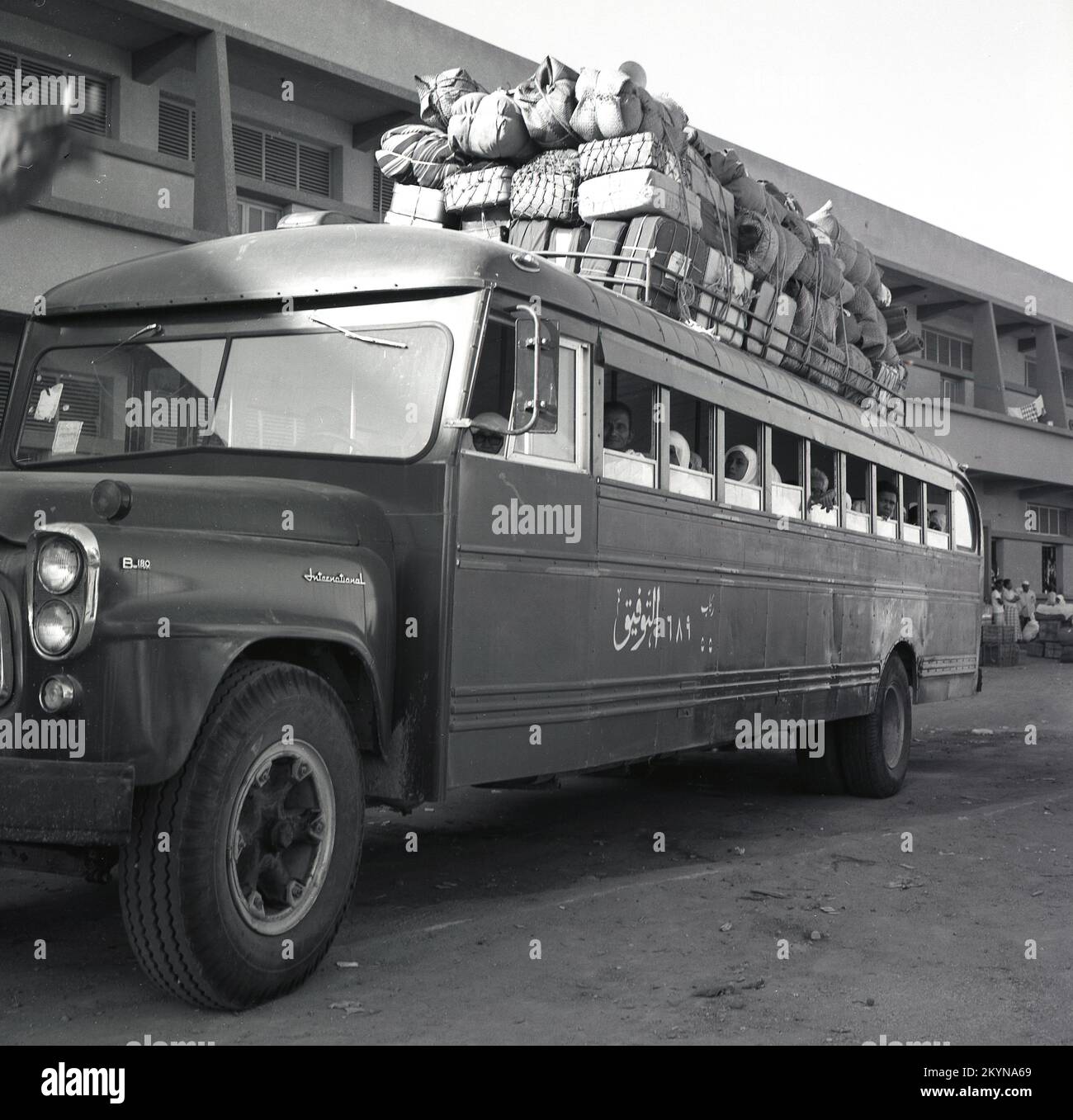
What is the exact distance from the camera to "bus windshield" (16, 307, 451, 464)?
16.7 feet

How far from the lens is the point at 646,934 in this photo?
17.6 feet

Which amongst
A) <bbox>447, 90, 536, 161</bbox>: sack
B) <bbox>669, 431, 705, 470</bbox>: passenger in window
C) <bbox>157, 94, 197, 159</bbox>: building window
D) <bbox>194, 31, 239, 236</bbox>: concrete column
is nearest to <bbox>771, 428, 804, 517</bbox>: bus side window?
<bbox>669, 431, 705, 470</bbox>: passenger in window

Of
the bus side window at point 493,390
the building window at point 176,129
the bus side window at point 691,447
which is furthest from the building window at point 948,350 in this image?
the bus side window at point 493,390

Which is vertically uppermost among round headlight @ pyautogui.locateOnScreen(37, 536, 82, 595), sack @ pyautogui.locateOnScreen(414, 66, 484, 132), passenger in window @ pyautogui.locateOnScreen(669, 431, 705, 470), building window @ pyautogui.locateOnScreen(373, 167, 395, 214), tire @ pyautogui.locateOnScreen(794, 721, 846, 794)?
building window @ pyautogui.locateOnScreen(373, 167, 395, 214)

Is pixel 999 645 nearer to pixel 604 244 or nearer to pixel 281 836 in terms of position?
pixel 604 244

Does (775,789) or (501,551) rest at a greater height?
(501,551)

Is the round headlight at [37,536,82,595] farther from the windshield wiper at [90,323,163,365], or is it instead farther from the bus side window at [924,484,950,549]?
the bus side window at [924,484,950,549]

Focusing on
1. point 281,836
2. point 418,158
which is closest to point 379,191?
point 418,158

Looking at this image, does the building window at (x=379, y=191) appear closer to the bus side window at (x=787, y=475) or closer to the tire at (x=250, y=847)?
the bus side window at (x=787, y=475)

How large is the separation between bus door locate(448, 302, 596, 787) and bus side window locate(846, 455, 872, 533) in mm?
3818

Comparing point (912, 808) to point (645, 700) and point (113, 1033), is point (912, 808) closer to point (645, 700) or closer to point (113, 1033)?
point (645, 700)

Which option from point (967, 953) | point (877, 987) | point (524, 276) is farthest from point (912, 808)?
point (524, 276)

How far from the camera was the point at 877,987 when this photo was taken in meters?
4.68
